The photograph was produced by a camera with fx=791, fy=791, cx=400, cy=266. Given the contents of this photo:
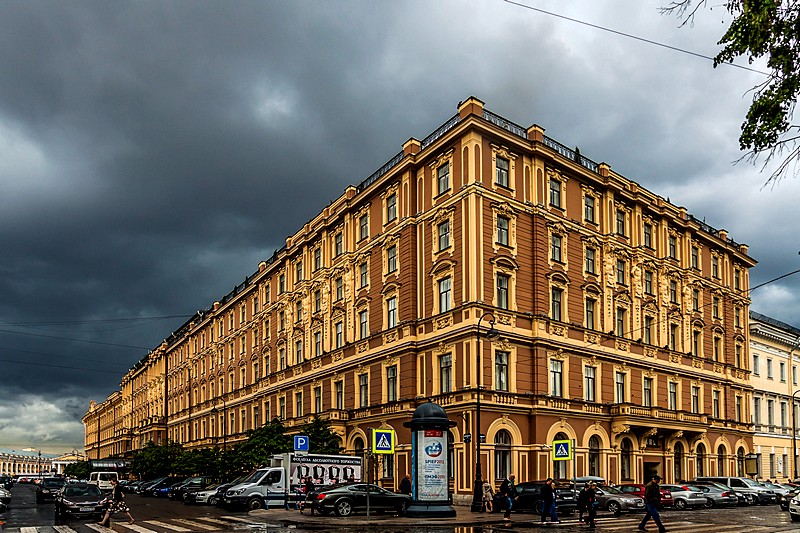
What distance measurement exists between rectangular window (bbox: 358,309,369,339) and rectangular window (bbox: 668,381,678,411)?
21.2 metres

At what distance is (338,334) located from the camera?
57.4 metres

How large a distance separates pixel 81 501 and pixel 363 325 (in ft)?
73.8

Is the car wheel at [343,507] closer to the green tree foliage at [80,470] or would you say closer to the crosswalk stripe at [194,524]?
the crosswalk stripe at [194,524]

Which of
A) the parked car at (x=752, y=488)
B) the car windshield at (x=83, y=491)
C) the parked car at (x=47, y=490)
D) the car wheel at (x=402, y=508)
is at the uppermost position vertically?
the car windshield at (x=83, y=491)

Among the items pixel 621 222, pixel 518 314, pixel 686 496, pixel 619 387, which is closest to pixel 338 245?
pixel 518 314

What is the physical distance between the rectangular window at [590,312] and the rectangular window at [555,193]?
249 inches

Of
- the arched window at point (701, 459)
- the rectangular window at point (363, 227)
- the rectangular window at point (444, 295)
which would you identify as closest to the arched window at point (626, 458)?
the arched window at point (701, 459)

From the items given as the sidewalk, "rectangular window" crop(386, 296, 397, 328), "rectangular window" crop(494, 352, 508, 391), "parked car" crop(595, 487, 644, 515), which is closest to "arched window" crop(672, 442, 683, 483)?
"parked car" crop(595, 487, 644, 515)

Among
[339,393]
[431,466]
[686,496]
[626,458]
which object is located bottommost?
[686,496]

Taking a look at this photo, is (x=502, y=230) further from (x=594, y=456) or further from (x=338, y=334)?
(x=338, y=334)

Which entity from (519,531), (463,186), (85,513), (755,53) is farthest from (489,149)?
(755,53)

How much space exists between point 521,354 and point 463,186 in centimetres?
981

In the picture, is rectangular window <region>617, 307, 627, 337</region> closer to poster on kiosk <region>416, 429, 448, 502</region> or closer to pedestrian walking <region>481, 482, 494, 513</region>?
pedestrian walking <region>481, 482, 494, 513</region>

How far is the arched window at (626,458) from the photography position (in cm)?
4800
